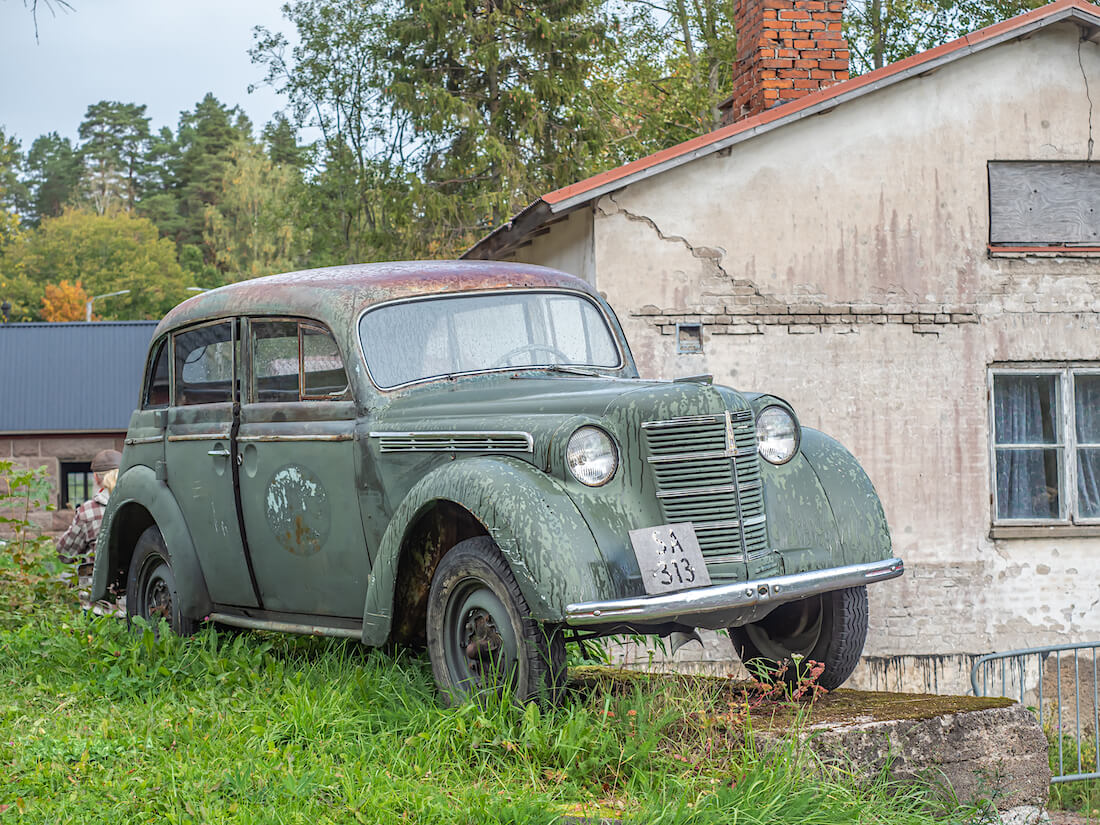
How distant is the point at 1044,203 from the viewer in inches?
432

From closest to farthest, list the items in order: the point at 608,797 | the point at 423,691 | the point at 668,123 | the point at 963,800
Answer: the point at 608,797, the point at 963,800, the point at 423,691, the point at 668,123

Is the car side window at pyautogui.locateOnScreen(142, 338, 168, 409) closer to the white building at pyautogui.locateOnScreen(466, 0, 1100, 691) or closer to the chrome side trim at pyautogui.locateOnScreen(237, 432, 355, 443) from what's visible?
the chrome side trim at pyautogui.locateOnScreen(237, 432, 355, 443)

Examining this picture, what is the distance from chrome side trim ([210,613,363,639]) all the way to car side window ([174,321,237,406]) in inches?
41.7

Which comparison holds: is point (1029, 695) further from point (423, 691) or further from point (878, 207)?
point (423, 691)

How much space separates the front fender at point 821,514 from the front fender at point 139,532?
3007mm

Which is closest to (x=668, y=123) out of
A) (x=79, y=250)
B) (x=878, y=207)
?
(x=878, y=207)

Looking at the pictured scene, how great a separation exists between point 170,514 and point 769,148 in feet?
20.9

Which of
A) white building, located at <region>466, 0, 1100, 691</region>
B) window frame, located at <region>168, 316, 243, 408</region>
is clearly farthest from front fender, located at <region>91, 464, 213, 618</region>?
white building, located at <region>466, 0, 1100, 691</region>

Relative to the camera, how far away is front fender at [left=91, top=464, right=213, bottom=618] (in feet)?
20.4

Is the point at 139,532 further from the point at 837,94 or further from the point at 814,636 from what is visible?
the point at 837,94

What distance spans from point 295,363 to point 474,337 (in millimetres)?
841

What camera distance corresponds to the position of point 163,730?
15.7 feet

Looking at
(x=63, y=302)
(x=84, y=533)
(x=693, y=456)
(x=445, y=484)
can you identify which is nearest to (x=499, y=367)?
(x=445, y=484)

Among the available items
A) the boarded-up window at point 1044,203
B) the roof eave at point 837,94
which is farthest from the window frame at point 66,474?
the boarded-up window at point 1044,203
